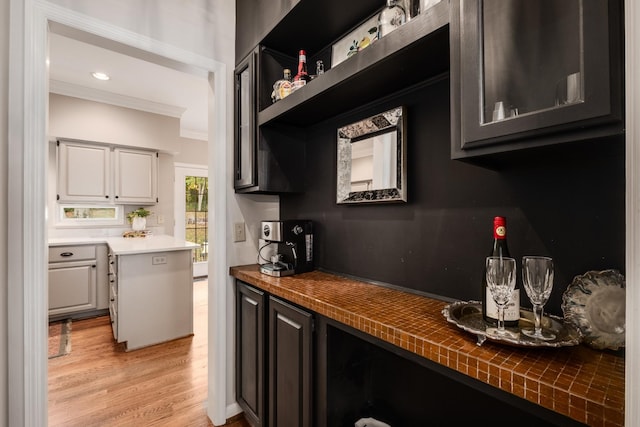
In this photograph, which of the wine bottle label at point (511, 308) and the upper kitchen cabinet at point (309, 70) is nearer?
the wine bottle label at point (511, 308)

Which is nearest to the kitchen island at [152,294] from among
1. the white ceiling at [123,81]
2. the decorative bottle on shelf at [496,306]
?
the white ceiling at [123,81]

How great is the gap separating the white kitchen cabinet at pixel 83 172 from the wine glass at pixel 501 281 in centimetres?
446

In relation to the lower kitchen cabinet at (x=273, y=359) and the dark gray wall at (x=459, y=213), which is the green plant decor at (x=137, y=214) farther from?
the dark gray wall at (x=459, y=213)

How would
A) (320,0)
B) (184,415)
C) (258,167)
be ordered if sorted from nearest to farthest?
(320,0) → (258,167) → (184,415)

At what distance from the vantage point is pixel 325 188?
1.78 m

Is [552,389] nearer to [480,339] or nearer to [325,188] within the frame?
[480,339]

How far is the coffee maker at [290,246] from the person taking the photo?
5.53 feet

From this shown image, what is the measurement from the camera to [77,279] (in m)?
3.52

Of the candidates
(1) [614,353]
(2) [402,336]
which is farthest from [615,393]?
(2) [402,336]

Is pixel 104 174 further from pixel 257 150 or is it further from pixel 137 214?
pixel 257 150

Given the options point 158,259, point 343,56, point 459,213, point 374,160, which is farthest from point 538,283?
point 158,259

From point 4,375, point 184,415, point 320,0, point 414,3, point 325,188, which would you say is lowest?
point 184,415

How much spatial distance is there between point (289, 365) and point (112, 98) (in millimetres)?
4062

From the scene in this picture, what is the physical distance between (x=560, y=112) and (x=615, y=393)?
561 mm
